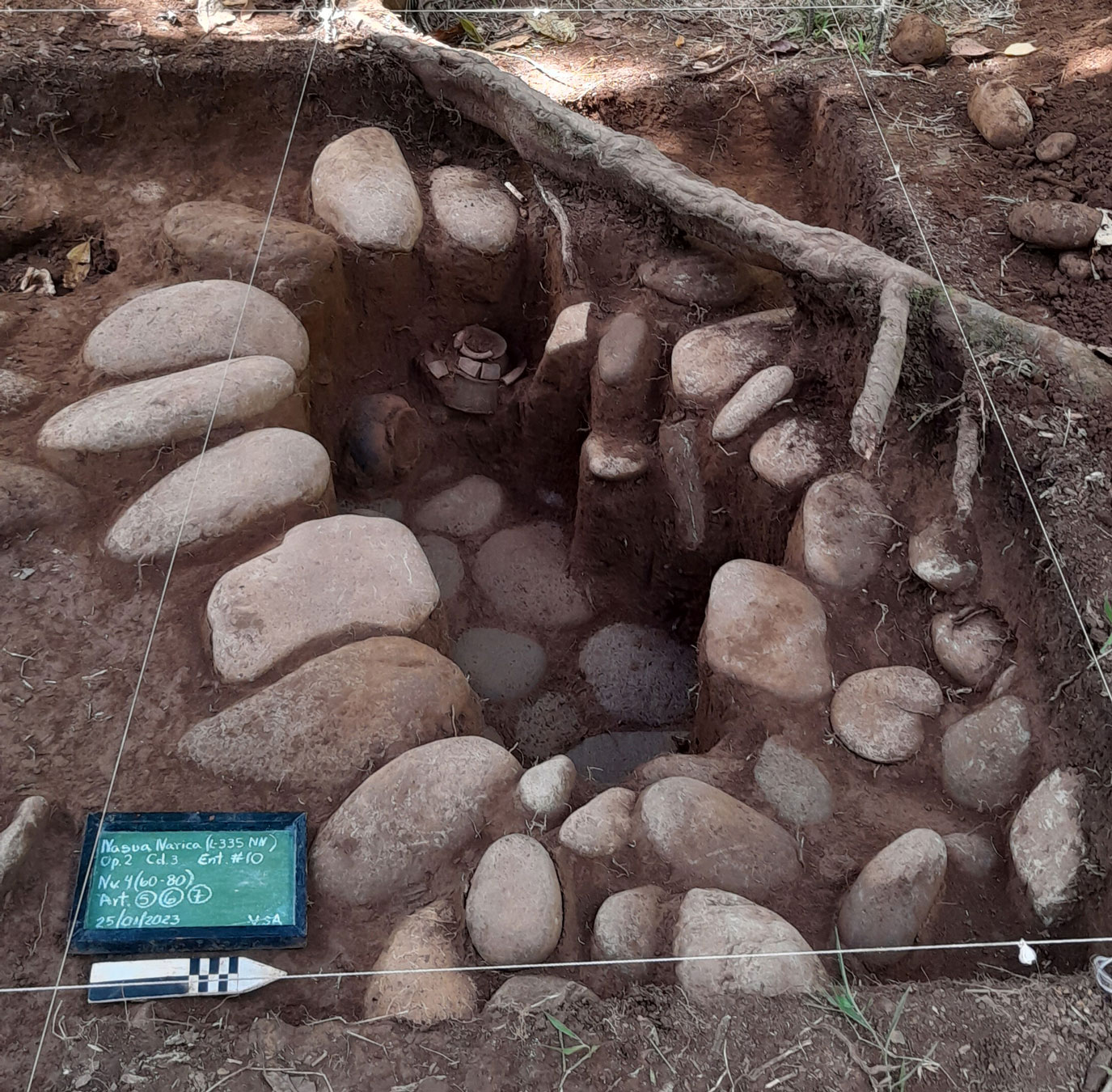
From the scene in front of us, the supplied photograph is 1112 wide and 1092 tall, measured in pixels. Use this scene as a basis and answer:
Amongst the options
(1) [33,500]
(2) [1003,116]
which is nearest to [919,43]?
(2) [1003,116]

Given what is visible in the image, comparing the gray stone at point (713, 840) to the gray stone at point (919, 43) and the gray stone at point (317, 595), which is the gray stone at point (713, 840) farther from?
the gray stone at point (919, 43)

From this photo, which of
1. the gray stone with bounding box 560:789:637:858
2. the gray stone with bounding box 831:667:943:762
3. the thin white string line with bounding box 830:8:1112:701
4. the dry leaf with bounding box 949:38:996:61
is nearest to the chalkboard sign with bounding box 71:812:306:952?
the gray stone with bounding box 560:789:637:858

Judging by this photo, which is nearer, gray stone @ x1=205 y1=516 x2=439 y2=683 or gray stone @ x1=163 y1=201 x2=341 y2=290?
gray stone @ x1=205 y1=516 x2=439 y2=683

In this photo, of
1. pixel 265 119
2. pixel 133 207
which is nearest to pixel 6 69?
pixel 133 207

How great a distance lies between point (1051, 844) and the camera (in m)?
1.52

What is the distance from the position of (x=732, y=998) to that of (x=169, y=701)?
1116mm

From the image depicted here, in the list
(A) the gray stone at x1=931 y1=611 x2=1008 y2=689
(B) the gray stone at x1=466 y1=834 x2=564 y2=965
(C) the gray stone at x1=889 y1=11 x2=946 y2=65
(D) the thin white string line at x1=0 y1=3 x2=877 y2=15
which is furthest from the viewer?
(D) the thin white string line at x1=0 y1=3 x2=877 y2=15

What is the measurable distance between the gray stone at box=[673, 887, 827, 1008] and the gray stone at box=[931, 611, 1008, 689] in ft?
2.11

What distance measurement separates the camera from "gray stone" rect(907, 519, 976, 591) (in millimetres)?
1910

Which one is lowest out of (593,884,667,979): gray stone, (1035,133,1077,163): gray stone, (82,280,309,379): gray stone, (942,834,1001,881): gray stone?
(942,834,1001,881): gray stone

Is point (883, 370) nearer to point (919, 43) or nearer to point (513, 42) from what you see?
point (919, 43)

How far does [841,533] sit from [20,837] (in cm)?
162

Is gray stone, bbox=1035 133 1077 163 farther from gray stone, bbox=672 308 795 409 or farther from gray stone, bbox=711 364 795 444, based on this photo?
gray stone, bbox=711 364 795 444

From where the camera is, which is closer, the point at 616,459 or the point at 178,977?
the point at 178,977
